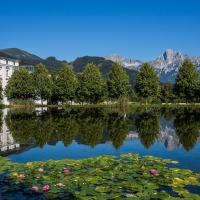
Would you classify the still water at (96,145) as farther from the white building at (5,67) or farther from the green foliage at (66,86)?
the white building at (5,67)

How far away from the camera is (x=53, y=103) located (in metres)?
66.3

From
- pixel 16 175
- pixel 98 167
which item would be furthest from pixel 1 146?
pixel 98 167

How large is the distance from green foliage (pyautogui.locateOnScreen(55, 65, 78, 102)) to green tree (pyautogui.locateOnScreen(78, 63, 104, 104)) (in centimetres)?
183

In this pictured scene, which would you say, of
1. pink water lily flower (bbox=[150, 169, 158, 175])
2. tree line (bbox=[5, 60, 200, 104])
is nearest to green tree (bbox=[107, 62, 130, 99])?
tree line (bbox=[5, 60, 200, 104])

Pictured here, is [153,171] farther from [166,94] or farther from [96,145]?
[166,94]

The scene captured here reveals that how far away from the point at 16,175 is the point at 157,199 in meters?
3.51

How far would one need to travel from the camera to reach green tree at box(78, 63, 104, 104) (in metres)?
55.8

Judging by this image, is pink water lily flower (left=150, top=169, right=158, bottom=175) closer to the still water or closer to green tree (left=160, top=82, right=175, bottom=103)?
the still water

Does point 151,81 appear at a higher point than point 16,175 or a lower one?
higher

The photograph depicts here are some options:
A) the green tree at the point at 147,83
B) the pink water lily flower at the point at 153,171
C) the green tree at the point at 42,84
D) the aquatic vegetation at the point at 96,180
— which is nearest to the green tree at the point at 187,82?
the green tree at the point at 147,83

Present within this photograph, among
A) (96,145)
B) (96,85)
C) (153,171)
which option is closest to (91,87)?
(96,85)

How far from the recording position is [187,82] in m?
58.4

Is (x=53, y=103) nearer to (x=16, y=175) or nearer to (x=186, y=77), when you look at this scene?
(x=186, y=77)

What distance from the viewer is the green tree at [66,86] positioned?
5741 cm
